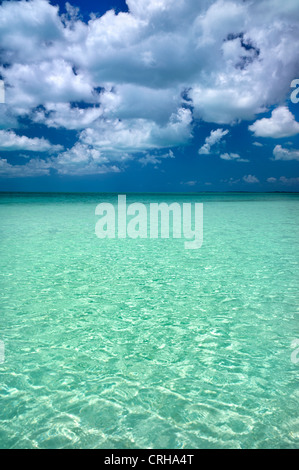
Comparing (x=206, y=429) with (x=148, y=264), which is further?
(x=148, y=264)

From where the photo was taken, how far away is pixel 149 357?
11.4 feet

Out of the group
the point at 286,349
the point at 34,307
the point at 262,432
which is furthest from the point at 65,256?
the point at 262,432

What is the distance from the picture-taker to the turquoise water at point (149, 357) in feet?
8.09

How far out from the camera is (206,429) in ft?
8.08

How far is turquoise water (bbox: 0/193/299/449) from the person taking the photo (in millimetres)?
2465

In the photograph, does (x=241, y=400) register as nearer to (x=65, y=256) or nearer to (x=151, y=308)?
(x=151, y=308)

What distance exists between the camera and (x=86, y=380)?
3.09 metres

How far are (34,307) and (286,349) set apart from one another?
4.00 metres
